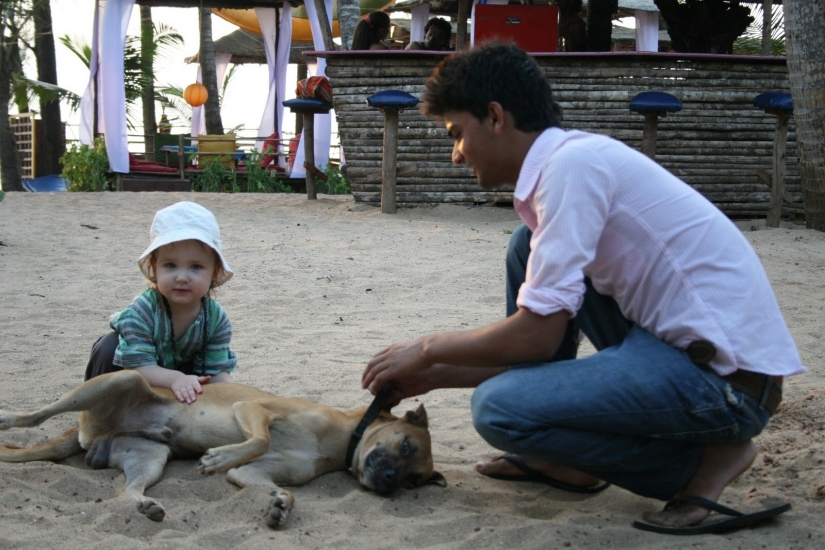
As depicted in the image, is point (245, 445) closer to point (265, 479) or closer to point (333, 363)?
point (265, 479)

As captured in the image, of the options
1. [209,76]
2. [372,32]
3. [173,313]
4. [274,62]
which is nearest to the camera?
[173,313]

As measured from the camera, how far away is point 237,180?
17500 millimetres

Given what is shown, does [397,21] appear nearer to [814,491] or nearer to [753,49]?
[753,49]

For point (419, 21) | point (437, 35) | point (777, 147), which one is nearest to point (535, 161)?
point (777, 147)

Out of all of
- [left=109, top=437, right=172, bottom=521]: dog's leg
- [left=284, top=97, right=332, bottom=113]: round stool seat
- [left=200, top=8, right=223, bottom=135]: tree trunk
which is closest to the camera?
[left=109, top=437, right=172, bottom=521]: dog's leg

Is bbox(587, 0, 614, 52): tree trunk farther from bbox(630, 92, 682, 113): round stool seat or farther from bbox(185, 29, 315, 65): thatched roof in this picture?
bbox(185, 29, 315, 65): thatched roof

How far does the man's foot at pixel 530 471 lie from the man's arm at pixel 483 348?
2.14 feet

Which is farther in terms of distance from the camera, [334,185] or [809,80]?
[334,185]

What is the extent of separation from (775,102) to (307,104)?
19.8ft

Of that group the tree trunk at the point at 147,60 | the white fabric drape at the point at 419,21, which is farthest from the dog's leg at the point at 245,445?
the white fabric drape at the point at 419,21

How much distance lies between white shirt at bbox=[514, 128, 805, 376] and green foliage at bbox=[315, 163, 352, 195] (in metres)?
14.0

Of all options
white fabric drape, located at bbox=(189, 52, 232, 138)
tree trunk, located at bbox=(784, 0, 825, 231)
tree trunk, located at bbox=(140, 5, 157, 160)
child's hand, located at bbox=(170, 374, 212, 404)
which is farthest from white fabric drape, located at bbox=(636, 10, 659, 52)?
child's hand, located at bbox=(170, 374, 212, 404)

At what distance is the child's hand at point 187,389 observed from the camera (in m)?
3.62

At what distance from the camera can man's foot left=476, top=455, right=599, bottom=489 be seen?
3.40 metres
